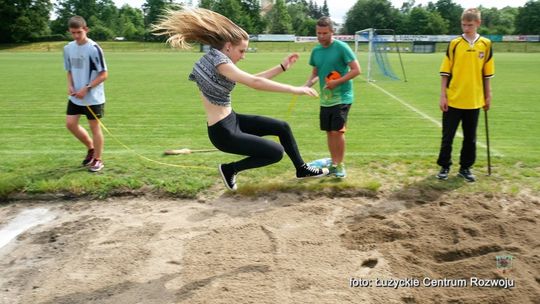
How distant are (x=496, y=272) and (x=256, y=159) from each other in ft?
7.19

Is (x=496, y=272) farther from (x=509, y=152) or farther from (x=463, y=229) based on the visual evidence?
(x=509, y=152)

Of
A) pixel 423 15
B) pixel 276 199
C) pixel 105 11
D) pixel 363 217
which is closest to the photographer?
pixel 363 217

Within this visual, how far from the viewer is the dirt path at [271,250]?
3.36 metres

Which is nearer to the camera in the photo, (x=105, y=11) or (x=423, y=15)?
(x=423, y=15)

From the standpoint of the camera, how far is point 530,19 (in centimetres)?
8569

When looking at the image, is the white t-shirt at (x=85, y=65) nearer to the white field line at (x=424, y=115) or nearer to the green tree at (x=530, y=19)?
the white field line at (x=424, y=115)

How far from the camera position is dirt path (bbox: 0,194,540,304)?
336cm

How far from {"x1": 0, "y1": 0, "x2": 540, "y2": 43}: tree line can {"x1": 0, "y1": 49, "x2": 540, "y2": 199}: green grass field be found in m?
66.9

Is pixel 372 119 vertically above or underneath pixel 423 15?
underneath

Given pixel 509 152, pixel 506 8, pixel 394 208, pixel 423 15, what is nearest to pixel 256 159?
pixel 394 208

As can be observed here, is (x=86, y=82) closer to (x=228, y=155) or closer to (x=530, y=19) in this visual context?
(x=228, y=155)

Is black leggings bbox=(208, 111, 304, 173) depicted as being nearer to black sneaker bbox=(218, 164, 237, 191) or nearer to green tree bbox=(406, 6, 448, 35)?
black sneaker bbox=(218, 164, 237, 191)

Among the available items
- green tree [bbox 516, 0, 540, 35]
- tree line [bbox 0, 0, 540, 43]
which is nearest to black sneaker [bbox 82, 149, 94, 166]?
tree line [bbox 0, 0, 540, 43]

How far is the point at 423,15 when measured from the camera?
313 ft
